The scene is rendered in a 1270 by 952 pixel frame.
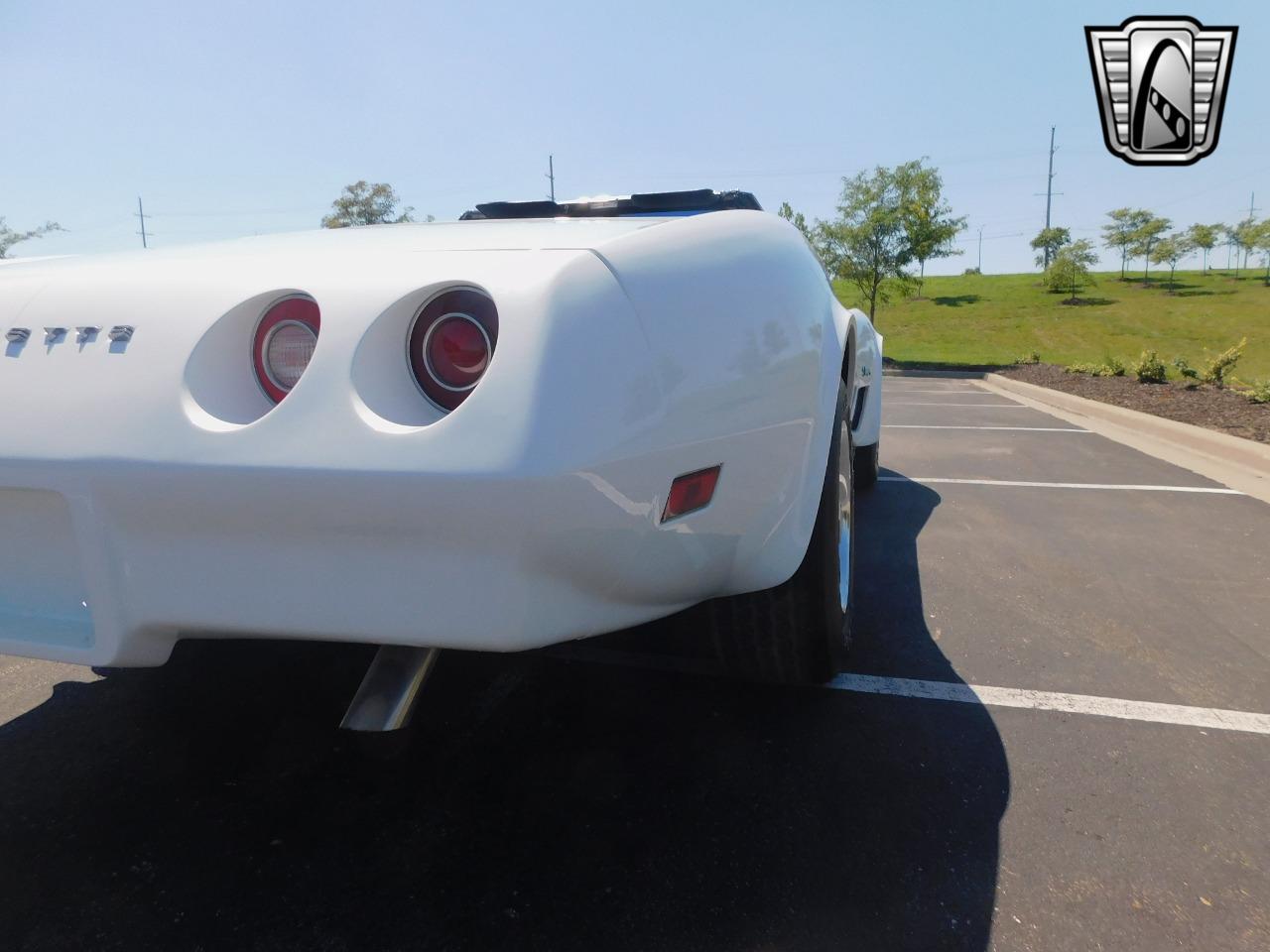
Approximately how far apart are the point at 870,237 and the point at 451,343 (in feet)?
96.2

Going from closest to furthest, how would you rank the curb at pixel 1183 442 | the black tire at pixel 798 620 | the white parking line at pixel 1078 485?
the black tire at pixel 798 620, the white parking line at pixel 1078 485, the curb at pixel 1183 442

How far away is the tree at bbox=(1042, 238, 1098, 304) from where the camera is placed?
6256 centimetres

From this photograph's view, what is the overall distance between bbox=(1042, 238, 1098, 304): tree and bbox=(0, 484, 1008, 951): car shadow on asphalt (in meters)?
68.9

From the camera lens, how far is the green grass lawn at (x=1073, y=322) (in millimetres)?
35938

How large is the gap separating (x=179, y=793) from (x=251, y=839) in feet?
0.98

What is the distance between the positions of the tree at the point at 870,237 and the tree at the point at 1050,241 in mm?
55084

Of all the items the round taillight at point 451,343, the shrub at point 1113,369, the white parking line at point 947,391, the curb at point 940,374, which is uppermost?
the round taillight at point 451,343

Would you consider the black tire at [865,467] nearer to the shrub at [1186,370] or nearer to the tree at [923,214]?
the shrub at [1186,370]

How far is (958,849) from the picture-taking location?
1.72 m

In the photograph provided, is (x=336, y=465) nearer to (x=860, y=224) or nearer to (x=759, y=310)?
(x=759, y=310)

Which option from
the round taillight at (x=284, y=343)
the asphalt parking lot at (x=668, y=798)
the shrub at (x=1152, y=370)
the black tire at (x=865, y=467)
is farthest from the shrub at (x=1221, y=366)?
the round taillight at (x=284, y=343)

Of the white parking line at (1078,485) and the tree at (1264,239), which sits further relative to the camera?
the tree at (1264,239)

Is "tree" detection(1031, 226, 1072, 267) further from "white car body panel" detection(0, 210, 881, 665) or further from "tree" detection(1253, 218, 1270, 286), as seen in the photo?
"white car body panel" detection(0, 210, 881, 665)

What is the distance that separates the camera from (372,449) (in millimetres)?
1217
